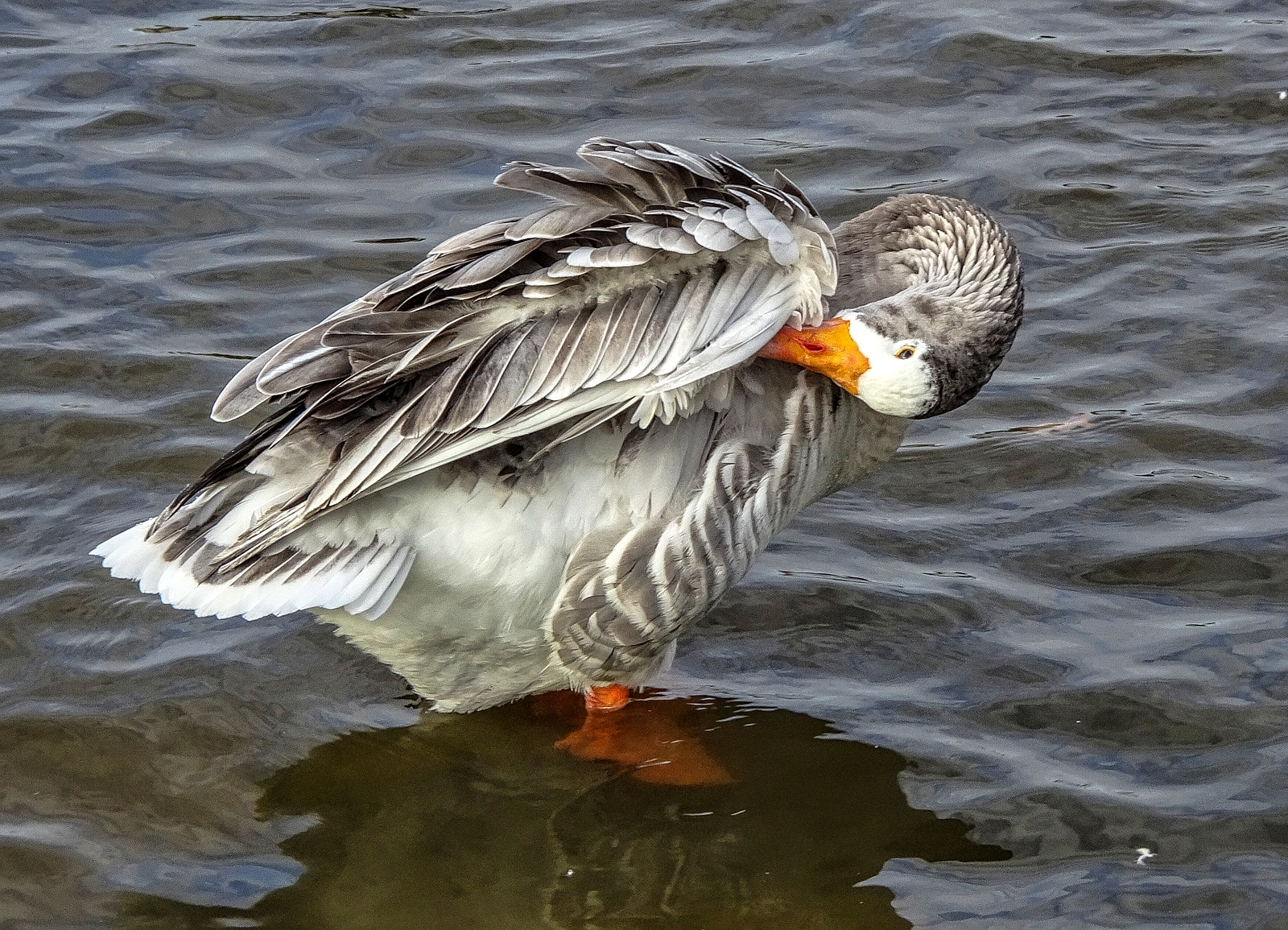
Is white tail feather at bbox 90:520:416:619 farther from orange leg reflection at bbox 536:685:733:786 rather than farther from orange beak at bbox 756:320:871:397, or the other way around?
orange beak at bbox 756:320:871:397

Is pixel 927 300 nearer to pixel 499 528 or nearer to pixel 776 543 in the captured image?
Result: pixel 499 528

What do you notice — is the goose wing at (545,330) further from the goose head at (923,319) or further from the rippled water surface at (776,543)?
the rippled water surface at (776,543)

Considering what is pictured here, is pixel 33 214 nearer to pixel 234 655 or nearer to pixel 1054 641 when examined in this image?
pixel 234 655

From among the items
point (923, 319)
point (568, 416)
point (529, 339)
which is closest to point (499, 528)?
point (568, 416)

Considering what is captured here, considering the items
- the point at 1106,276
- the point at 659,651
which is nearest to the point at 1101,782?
the point at 659,651

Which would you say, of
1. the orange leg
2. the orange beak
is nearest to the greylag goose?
the orange beak

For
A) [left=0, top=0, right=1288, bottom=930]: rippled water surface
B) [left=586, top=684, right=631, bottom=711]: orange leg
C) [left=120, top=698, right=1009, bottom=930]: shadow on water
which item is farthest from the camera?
[left=586, top=684, right=631, bottom=711]: orange leg

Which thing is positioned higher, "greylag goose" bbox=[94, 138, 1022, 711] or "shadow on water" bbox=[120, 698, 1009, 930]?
"greylag goose" bbox=[94, 138, 1022, 711]

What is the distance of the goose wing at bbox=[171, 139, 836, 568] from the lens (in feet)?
12.6

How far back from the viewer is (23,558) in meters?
5.17

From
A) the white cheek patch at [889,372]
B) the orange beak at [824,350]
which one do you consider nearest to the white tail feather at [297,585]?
the orange beak at [824,350]

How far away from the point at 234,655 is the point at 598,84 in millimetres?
4008

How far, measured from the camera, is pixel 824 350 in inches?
166

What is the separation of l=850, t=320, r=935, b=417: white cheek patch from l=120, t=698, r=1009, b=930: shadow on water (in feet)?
3.41
